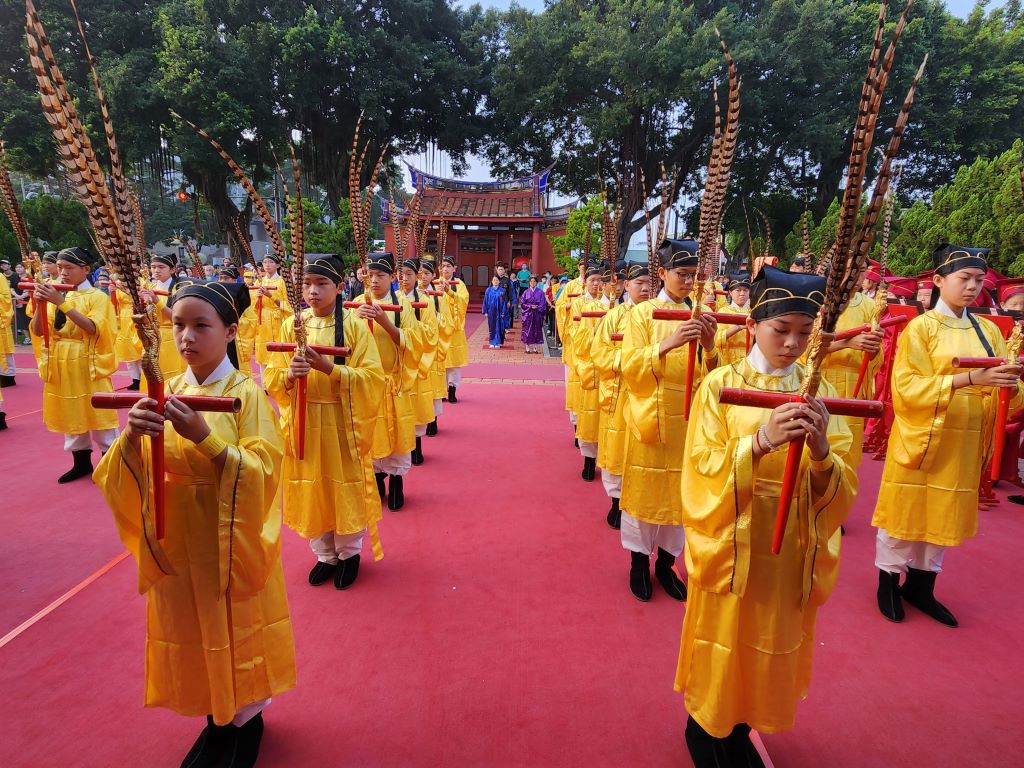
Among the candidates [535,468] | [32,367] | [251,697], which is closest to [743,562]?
[251,697]

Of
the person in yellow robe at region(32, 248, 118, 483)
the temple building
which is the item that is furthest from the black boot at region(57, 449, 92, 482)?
the temple building

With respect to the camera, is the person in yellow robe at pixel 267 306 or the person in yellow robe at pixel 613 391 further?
the person in yellow robe at pixel 267 306

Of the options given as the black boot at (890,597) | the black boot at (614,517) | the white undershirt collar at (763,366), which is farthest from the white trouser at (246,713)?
the black boot at (890,597)

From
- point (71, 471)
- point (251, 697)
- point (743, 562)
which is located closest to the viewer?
point (743, 562)

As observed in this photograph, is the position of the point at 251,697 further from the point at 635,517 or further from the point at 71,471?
the point at 71,471

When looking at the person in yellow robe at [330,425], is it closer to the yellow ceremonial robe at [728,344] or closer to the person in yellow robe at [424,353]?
the person in yellow robe at [424,353]

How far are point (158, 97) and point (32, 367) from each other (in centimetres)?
1503

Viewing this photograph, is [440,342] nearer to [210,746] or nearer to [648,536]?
[648,536]

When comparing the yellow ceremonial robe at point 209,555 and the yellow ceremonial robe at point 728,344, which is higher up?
the yellow ceremonial robe at point 728,344

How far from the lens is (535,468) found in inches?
244

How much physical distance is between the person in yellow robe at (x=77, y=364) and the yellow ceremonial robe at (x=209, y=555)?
13.9 feet

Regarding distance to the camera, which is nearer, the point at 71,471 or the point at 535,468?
the point at 71,471

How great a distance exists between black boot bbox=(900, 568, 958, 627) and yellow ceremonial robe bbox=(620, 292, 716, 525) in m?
1.61

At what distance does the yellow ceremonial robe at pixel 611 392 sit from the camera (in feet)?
13.9
